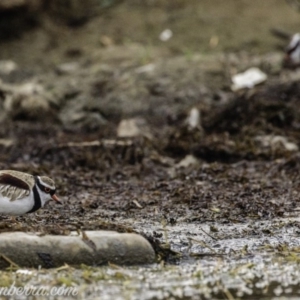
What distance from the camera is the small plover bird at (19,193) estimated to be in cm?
799

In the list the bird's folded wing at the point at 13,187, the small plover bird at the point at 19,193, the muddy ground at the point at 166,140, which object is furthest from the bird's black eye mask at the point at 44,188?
the muddy ground at the point at 166,140

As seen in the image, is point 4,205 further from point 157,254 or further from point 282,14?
point 282,14

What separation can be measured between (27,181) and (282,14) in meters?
11.3

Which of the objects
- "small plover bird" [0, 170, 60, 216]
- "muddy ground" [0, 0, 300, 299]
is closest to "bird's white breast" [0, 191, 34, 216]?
"small plover bird" [0, 170, 60, 216]

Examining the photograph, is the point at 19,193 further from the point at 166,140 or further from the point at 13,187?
the point at 166,140

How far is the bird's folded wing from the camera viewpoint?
8.00 meters

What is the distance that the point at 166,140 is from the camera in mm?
13453

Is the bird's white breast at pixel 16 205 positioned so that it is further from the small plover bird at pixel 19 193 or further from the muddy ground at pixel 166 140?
the muddy ground at pixel 166 140

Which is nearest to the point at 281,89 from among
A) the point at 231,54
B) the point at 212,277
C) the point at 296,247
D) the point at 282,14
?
the point at 231,54

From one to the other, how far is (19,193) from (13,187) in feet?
0.24

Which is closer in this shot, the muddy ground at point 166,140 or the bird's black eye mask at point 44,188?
the muddy ground at point 166,140

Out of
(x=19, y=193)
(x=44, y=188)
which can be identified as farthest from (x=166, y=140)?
(x=19, y=193)

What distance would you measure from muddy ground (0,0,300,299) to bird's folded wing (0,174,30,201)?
0.96 ft

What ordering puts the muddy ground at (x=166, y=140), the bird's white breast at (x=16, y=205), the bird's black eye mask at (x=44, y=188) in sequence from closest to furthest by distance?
the muddy ground at (x=166, y=140), the bird's white breast at (x=16, y=205), the bird's black eye mask at (x=44, y=188)
